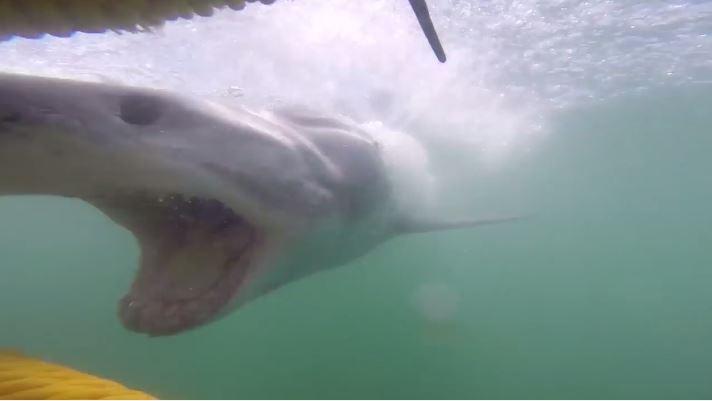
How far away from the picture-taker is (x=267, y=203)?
130 inches

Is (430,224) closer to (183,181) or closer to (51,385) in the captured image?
(183,181)

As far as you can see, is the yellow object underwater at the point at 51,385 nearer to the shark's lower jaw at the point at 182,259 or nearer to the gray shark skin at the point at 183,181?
the gray shark skin at the point at 183,181

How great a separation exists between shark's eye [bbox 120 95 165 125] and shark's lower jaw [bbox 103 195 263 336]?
20.0 inches

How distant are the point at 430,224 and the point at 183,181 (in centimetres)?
585

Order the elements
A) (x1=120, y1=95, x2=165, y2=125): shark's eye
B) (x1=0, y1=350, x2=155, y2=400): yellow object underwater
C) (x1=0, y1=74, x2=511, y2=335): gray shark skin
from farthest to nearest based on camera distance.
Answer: (x1=120, y1=95, x2=165, y2=125): shark's eye → (x1=0, y1=74, x2=511, y2=335): gray shark skin → (x1=0, y1=350, x2=155, y2=400): yellow object underwater

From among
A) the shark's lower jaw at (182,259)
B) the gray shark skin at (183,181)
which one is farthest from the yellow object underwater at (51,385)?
the shark's lower jaw at (182,259)

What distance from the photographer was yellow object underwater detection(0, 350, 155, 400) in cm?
171

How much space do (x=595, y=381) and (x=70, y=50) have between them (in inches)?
1907

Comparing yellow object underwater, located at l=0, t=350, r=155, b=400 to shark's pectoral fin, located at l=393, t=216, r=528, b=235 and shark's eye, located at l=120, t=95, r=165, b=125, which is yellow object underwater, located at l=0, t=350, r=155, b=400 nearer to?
shark's eye, located at l=120, t=95, r=165, b=125

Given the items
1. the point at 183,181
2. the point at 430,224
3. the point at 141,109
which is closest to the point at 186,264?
the point at 183,181

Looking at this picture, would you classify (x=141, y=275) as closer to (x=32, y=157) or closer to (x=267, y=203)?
(x=267, y=203)

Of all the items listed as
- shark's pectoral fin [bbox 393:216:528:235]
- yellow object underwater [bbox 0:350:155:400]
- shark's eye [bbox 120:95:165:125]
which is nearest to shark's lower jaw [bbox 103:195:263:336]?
shark's eye [bbox 120:95:165:125]

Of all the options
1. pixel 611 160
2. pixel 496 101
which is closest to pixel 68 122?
pixel 496 101

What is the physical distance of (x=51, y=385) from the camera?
175 cm
